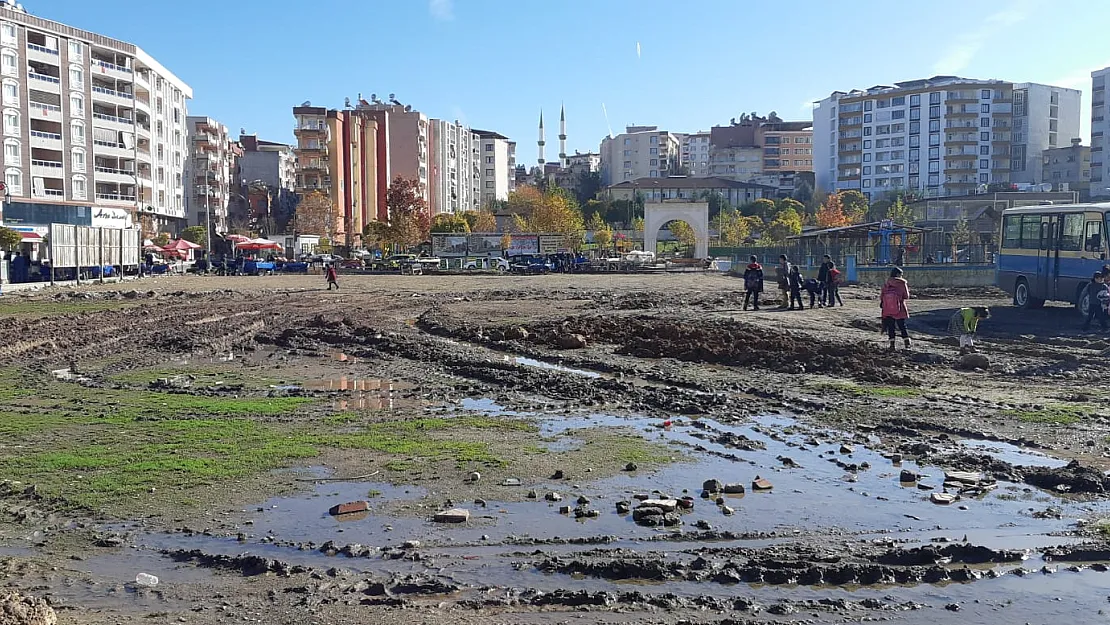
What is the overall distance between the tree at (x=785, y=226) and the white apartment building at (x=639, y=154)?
7198cm

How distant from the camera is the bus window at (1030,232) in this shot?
2639 centimetres

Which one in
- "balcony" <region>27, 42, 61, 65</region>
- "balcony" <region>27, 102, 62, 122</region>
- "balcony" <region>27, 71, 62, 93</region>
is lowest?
"balcony" <region>27, 102, 62, 122</region>

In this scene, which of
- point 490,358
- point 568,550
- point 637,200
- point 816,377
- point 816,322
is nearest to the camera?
point 568,550

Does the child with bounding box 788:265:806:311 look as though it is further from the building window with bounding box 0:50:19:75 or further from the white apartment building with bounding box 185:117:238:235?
the white apartment building with bounding box 185:117:238:235

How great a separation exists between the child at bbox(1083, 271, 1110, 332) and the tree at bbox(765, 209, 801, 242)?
78.1m

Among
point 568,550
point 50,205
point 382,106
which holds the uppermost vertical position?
point 382,106

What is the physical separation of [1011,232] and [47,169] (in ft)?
214

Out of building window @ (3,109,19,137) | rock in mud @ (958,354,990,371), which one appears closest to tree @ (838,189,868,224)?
building window @ (3,109,19,137)

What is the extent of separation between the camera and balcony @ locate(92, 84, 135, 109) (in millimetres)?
76812

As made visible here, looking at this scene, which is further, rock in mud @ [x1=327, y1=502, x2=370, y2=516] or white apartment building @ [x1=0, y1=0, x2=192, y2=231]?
white apartment building @ [x1=0, y1=0, x2=192, y2=231]

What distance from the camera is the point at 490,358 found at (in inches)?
724

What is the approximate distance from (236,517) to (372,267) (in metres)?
67.5

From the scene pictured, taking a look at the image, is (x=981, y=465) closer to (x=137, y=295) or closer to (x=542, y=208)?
(x=137, y=295)

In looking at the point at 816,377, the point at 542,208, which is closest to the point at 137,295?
the point at 816,377
